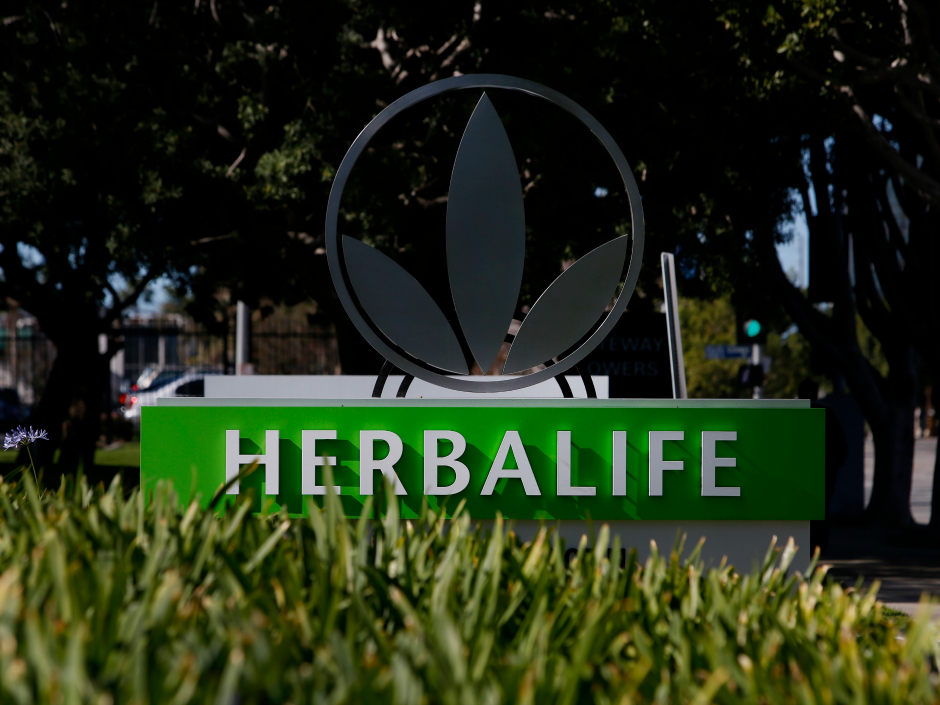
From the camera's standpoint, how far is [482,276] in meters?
4.75

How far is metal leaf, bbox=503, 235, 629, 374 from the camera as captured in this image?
470cm

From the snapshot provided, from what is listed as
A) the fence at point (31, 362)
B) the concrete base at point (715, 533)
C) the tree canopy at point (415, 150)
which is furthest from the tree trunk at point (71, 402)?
the concrete base at point (715, 533)

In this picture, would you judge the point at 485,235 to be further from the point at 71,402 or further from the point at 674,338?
the point at 71,402

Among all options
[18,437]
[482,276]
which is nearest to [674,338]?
[482,276]

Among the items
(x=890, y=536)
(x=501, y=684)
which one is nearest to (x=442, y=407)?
(x=501, y=684)

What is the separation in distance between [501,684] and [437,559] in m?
0.88

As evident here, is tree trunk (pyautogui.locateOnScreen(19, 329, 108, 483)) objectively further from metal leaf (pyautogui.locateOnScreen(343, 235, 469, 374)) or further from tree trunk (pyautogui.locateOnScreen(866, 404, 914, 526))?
metal leaf (pyautogui.locateOnScreen(343, 235, 469, 374))

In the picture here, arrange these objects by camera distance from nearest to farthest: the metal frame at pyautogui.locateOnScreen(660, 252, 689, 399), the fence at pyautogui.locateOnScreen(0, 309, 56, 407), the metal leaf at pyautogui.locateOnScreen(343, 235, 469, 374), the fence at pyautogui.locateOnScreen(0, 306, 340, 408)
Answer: the metal leaf at pyautogui.locateOnScreen(343, 235, 469, 374)
the metal frame at pyautogui.locateOnScreen(660, 252, 689, 399)
the fence at pyautogui.locateOnScreen(0, 306, 340, 408)
the fence at pyautogui.locateOnScreen(0, 309, 56, 407)

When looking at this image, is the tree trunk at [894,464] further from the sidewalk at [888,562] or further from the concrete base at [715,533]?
the concrete base at [715,533]

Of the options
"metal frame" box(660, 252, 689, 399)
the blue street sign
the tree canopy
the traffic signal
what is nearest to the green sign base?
"metal frame" box(660, 252, 689, 399)

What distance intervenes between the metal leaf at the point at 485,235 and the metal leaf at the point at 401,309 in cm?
13

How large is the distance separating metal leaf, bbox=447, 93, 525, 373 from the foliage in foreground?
194 centimetres

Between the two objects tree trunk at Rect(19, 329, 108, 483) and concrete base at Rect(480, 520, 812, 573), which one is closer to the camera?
concrete base at Rect(480, 520, 812, 573)

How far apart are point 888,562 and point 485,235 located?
25.3 ft
